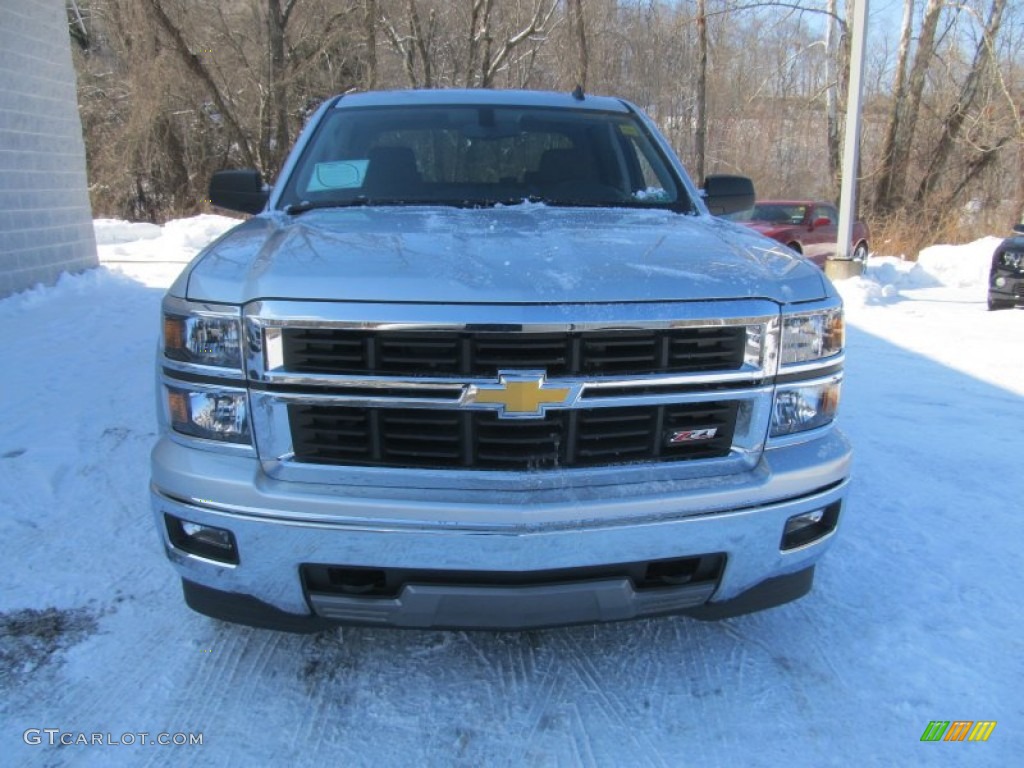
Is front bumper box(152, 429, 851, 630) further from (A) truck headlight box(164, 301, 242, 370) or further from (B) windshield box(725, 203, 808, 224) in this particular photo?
(B) windshield box(725, 203, 808, 224)

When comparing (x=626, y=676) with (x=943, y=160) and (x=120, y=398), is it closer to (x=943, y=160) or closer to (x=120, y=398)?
(x=120, y=398)

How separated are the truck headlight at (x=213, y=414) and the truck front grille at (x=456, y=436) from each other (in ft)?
0.47

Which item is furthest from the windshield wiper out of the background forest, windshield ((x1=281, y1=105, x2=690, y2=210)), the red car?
the background forest

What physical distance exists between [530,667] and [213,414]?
1.26 metres

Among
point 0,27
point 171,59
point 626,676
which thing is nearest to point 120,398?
point 626,676

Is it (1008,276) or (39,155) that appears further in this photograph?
(1008,276)

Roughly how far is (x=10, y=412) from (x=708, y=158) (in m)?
29.9

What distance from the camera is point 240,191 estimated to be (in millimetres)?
3643

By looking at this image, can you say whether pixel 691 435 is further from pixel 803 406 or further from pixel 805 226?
pixel 805 226

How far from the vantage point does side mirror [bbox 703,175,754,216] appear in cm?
385

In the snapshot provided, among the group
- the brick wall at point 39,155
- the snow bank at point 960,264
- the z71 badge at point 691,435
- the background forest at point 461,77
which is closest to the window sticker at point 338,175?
the z71 badge at point 691,435

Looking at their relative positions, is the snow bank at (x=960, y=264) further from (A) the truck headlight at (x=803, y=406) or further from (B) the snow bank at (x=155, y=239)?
(A) the truck headlight at (x=803, y=406)

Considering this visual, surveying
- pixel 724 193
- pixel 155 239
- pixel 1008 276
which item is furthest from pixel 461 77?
pixel 724 193

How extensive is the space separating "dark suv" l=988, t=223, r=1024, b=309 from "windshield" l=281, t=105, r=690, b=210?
8081 millimetres
